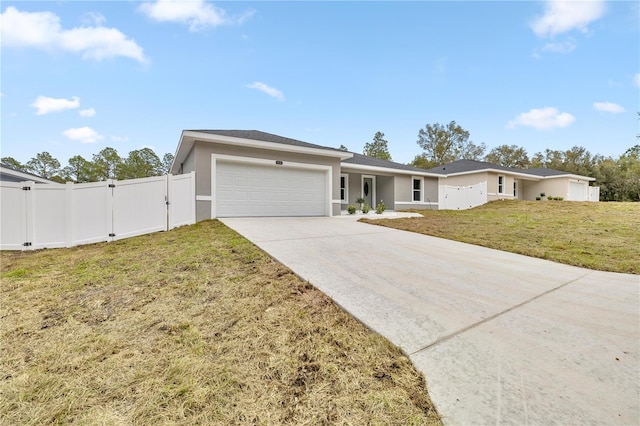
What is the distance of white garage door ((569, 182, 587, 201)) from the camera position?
22.8 m

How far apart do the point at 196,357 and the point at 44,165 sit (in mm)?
45350

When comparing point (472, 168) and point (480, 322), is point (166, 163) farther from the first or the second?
point (480, 322)

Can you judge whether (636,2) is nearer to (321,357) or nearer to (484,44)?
(484,44)

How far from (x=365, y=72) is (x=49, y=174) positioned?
40.3m

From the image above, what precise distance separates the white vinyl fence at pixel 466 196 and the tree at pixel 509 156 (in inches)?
957

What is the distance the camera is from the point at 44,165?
32281 millimetres

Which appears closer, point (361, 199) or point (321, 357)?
point (321, 357)

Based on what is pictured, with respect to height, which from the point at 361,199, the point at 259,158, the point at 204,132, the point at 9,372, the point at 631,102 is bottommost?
the point at 9,372

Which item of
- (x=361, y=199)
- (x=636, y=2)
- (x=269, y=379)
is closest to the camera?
(x=269, y=379)

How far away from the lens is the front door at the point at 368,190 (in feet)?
54.8

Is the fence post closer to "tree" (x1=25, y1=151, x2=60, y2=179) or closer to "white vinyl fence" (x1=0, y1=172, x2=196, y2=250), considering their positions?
"white vinyl fence" (x1=0, y1=172, x2=196, y2=250)

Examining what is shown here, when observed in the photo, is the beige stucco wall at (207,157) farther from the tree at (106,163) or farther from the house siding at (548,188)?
the tree at (106,163)

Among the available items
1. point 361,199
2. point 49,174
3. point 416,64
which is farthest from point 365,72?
point 49,174

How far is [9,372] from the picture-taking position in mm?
1868
